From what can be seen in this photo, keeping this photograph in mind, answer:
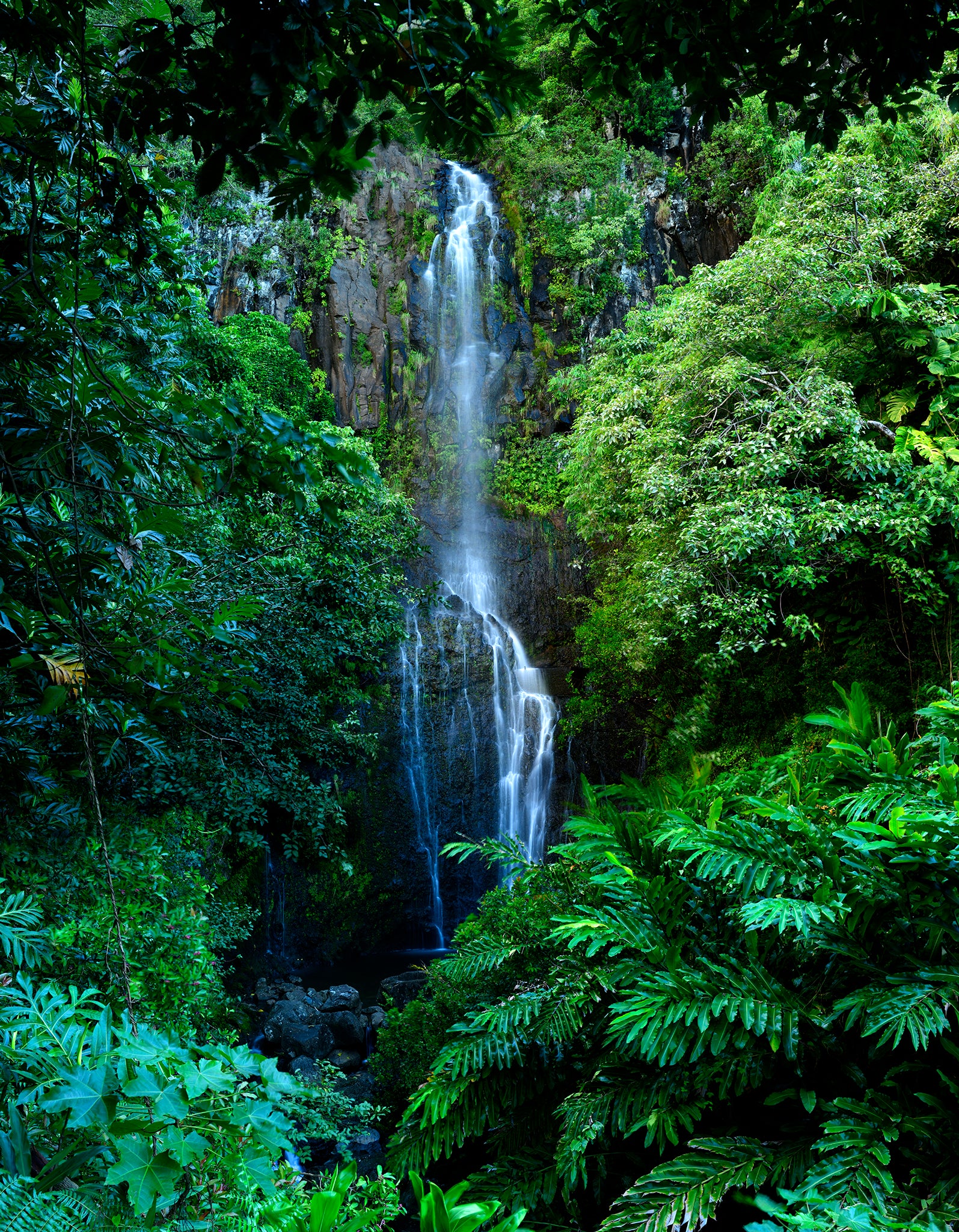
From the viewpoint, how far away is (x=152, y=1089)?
1.17 meters

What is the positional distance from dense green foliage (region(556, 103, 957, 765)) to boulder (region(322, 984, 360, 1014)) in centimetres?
396

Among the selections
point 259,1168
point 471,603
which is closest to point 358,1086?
point 259,1168

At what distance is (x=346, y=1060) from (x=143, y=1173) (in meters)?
6.38

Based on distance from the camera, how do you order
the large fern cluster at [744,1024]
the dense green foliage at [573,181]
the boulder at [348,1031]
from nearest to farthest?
the large fern cluster at [744,1024], the boulder at [348,1031], the dense green foliage at [573,181]

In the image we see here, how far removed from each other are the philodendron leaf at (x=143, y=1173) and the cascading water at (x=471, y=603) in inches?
339

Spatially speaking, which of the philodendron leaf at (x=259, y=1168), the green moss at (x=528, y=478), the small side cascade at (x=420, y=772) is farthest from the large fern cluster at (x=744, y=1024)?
the green moss at (x=528, y=478)

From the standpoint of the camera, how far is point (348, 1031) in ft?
23.1

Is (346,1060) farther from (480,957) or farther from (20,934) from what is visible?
(20,934)

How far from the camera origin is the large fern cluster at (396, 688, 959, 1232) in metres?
2.49

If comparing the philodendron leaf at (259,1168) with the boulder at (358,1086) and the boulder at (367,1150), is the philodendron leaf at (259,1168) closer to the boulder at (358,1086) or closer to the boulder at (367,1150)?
the boulder at (367,1150)

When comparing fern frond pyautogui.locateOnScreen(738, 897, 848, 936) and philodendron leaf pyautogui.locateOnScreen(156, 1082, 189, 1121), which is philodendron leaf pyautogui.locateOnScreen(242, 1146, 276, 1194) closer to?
philodendron leaf pyautogui.locateOnScreen(156, 1082, 189, 1121)

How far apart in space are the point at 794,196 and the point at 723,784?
19.1 ft

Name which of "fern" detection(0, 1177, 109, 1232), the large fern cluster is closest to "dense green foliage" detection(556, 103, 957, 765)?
the large fern cluster

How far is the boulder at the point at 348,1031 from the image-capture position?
702 cm
